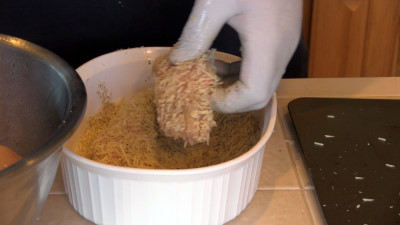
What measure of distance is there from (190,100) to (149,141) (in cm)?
10

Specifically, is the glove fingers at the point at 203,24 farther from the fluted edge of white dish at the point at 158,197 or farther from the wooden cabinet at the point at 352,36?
the wooden cabinet at the point at 352,36

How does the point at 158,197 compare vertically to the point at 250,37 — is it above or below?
below

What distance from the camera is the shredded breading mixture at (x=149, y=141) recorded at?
61 cm

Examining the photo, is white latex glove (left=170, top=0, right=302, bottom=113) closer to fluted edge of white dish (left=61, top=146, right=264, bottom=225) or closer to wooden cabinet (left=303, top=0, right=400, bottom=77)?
fluted edge of white dish (left=61, top=146, right=264, bottom=225)

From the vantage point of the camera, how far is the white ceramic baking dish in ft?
1.65

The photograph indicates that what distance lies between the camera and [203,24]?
546mm

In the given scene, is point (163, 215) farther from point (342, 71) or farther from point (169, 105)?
point (342, 71)

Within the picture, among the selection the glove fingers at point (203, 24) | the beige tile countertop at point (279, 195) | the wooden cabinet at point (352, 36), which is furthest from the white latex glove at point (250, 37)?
the wooden cabinet at point (352, 36)

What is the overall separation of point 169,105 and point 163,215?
12 cm

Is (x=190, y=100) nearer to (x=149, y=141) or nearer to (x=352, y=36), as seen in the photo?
(x=149, y=141)

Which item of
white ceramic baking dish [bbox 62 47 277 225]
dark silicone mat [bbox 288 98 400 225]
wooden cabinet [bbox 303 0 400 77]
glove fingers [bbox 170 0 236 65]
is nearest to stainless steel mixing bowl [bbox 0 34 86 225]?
white ceramic baking dish [bbox 62 47 277 225]

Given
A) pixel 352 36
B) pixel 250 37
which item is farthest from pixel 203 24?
pixel 352 36

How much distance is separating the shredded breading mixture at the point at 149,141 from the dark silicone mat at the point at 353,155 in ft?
0.29

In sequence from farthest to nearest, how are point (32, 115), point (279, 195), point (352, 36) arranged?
point (352, 36) < point (279, 195) < point (32, 115)
